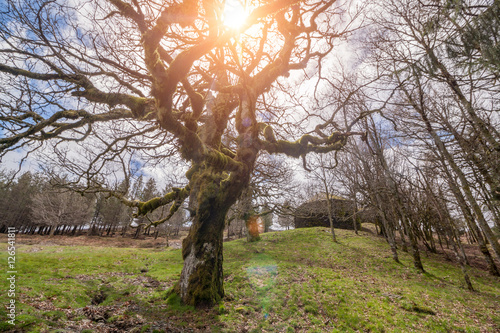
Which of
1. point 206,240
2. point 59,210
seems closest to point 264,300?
point 206,240

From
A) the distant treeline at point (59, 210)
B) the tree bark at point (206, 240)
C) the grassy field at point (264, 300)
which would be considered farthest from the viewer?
the distant treeline at point (59, 210)

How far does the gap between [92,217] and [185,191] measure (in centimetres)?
4282

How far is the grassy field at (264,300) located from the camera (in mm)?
4133

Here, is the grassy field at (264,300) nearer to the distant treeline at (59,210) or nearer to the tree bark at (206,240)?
the tree bark at (206,240)

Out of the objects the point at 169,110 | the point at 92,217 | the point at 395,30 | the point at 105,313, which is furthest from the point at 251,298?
the point at 92,217

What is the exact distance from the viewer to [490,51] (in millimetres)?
3131

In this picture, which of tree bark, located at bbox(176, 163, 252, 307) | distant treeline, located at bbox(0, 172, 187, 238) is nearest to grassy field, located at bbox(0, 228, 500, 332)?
tree bark, located at bbox(176, 163, 252, 307)

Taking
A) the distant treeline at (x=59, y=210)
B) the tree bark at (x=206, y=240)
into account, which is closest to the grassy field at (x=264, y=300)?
the tree bark at (x=206, y=240)

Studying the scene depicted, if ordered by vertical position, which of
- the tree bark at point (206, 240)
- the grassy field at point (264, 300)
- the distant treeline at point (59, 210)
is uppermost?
the distant treeline at point (59, 210)

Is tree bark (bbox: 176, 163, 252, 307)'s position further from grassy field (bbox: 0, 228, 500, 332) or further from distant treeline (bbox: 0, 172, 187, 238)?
distant treeline (bbox: 0, 172, 187, 238)

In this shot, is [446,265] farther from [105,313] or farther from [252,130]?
[105,313]

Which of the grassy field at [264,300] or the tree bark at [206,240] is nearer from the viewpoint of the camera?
the grassy field at [264,300]

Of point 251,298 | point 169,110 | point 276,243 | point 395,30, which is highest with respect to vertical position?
point 395,30

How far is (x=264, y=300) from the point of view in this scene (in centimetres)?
608
